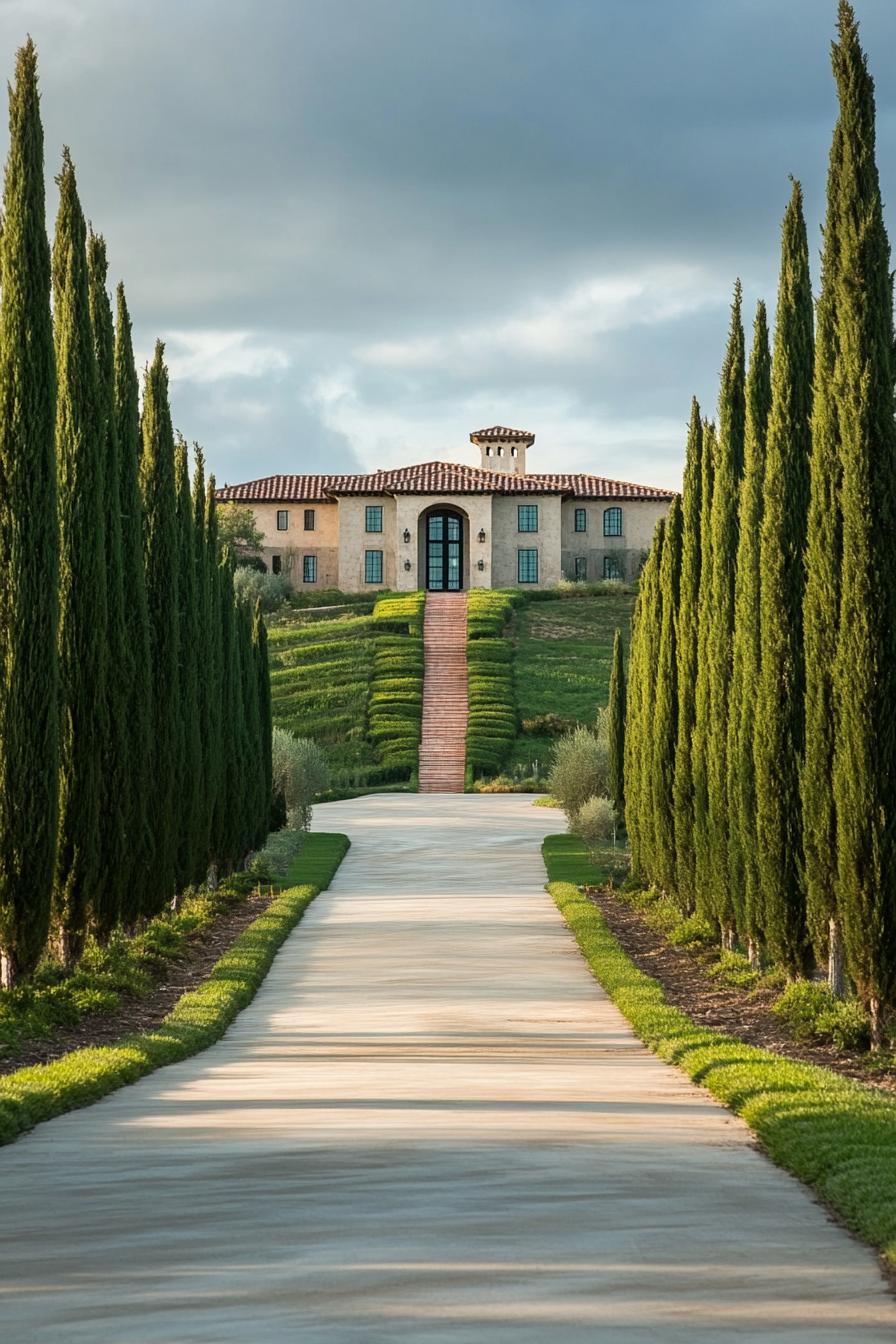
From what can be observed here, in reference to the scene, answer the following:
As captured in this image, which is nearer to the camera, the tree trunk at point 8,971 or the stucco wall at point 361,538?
the tree trunk at point 8,971

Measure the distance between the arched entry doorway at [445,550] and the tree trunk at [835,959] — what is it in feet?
213

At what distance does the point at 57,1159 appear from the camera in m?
6.85

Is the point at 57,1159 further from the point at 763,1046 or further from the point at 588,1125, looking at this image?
the point at 763,1046

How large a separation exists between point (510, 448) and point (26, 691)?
73.8 metres

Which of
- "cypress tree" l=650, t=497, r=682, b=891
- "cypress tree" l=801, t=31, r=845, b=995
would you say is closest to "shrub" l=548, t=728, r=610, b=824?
"cypress tree" l=650, t=497, r=682, b=891

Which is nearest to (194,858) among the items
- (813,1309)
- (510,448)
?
(813,1309)

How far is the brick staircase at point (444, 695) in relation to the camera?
1955 inches

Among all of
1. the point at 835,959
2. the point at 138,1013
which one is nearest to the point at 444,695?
the point at 138,1013

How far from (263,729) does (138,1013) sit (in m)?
18.9

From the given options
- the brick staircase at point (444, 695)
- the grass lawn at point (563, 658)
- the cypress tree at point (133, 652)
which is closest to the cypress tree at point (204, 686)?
the cypress tree at point (133, 652)

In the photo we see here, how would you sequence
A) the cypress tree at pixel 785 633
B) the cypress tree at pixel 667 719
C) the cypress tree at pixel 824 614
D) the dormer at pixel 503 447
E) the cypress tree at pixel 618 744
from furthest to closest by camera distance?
1. the dormer at pixel 503 447
2. the cypress tree at pixel 618 744
3. the cypress tree at pixel 667 719
4. the cypress tree at pixel 785 633
5. the cypress tree at pixel 824 614

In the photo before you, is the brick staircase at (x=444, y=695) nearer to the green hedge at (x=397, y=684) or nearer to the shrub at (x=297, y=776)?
the green hedge at (x=397, y=684)

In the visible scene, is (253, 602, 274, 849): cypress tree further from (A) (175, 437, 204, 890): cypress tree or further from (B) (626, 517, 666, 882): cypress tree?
(A) (175, 437, 204, 890): cypress tree

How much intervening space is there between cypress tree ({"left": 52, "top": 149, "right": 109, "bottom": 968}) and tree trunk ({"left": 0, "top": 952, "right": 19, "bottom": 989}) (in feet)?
4.75
